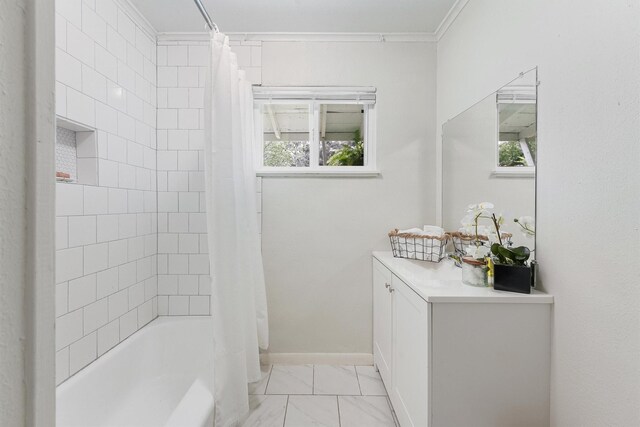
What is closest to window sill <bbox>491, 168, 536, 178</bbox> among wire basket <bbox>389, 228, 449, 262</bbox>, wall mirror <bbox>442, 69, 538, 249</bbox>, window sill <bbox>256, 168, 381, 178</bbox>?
wall mirror <bbox>442, 69, 538, 249</bbox>

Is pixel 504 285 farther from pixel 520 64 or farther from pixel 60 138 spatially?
pixel 60 138

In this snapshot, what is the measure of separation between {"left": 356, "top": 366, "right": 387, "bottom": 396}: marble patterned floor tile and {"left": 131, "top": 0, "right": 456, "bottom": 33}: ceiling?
2374mm

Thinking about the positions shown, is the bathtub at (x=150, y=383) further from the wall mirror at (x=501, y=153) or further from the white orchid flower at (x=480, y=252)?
the wall mirror at (x=501, y=153)

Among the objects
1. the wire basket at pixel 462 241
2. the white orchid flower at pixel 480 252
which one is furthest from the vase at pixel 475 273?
the wire basket at pixel 462 241

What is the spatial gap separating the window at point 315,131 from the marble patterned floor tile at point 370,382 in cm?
142

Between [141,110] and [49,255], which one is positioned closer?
[49,255]

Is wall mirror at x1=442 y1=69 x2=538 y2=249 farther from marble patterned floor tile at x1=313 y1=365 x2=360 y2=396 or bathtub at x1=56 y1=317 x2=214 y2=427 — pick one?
bathtub at x1=56 y1=317 x2=214 y2=427

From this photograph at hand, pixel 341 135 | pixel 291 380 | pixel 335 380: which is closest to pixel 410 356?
pixel 335 380

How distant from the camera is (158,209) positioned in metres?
2.14

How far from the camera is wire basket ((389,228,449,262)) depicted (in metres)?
1.71

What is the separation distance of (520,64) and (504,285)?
94 cm

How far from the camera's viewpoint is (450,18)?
6.27 feet

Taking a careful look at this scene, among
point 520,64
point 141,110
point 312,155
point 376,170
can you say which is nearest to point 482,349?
point 520,64

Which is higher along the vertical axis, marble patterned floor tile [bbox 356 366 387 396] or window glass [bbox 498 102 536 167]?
window glass [bbox 498 102 536 167]
